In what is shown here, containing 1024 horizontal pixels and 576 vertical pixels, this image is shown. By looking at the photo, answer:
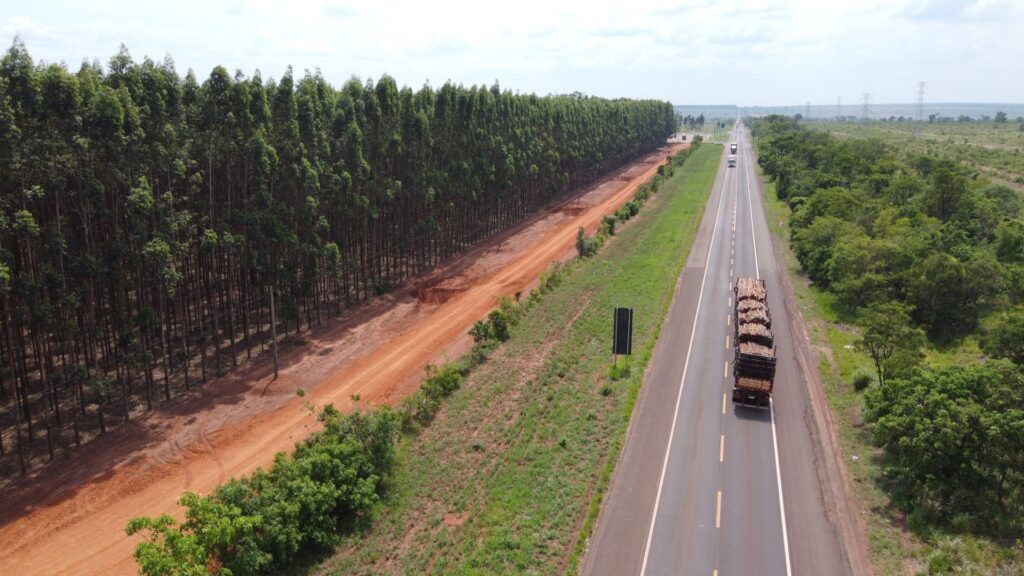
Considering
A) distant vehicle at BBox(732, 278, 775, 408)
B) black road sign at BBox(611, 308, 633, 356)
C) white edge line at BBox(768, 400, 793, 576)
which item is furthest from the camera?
black road sign at BBox(611, 308, 633, 356)

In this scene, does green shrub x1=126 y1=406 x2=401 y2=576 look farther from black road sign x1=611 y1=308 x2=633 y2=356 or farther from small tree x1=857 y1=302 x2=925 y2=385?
small tree x1=857 y1=302 x2=925 y2=385

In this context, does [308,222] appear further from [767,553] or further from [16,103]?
[767,553]

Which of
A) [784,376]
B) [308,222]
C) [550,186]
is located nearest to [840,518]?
[784,376]

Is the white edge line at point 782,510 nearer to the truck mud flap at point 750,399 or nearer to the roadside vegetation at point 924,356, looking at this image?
the truck mud flap at point 750,399

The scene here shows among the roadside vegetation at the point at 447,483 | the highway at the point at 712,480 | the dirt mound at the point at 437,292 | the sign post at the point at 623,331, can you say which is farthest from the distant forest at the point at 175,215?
the highway at the point at 712,480

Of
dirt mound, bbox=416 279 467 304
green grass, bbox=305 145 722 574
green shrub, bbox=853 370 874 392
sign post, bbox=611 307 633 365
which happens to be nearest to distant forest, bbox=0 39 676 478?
dirt mound, bbox=416 279 467 304
